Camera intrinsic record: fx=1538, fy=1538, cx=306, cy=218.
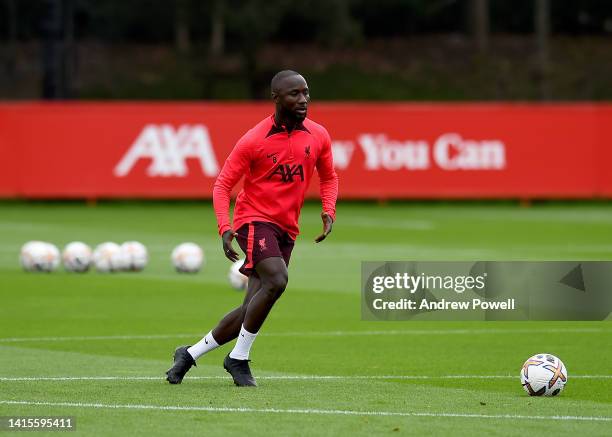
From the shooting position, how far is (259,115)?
38.9 m

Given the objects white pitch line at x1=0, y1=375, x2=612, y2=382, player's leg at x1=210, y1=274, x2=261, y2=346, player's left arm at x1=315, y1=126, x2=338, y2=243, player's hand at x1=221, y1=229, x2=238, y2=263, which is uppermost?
player's left arm at x1=315, y1=126, x2=338, y2=243

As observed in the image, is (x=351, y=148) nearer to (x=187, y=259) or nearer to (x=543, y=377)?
(x=187, y=259)

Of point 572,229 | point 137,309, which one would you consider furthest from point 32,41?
point 137,309

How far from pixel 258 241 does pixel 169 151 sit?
26680 millimetres

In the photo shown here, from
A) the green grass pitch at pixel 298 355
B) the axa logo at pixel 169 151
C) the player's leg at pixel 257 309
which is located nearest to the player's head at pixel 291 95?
the player's leg at pixel 257 309

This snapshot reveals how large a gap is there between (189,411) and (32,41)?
67398 millimetres

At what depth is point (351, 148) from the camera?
127 feet

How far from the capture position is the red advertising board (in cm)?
3781

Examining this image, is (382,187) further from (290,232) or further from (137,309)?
(290,232)

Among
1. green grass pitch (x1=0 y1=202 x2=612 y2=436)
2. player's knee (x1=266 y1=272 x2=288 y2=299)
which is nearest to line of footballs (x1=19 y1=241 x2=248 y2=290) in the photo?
green grass pitch (x1=0 y1=202 x2=612 y2=436)

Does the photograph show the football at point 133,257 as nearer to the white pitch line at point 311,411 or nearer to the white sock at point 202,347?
the white sock at point 202,347

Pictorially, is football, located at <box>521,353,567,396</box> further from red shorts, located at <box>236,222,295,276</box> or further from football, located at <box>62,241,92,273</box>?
football, located at <box>62,241,92,273</box>

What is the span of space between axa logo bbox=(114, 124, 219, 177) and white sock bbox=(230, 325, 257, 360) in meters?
26.5

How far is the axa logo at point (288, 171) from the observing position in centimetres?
1162
